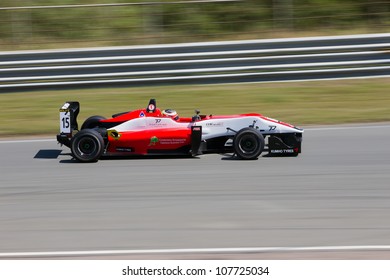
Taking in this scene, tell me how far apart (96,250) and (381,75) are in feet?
32.1

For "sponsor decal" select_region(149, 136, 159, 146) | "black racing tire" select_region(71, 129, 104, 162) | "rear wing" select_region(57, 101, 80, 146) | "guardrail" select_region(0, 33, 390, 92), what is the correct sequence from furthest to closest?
"guardrail" select_region(0, 33, 390, 92), "rear wing" select_region(57, 101, 80, 146), "sponsor decal" select_region(149, 136, 159, 146), "black racing tire" select_region(71, 129, 104, 162)

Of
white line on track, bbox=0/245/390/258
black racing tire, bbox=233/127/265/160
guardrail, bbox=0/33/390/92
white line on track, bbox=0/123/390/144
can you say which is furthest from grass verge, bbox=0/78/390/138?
white line on track, bbox=0/245/390/258

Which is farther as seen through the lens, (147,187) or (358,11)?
(358,11)

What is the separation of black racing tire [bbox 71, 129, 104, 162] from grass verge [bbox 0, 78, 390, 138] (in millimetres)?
2361

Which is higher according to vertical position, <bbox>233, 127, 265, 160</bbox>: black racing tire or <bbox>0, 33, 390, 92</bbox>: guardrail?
<bbox>0, 33, 390, 92</bbox>: guardrail

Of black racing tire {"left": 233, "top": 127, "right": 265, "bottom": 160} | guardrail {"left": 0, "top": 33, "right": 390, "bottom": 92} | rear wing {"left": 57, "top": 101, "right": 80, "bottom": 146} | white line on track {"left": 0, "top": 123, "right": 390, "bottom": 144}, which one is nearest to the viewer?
black racing tire {"left": 233, "top": 127, "right": 265, "bottom": 160}

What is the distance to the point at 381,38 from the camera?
14578 millimetres

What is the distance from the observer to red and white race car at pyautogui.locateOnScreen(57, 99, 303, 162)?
9291mm

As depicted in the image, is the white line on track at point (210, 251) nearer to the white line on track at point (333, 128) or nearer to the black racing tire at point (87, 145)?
the black racing tire at point (87, 145)

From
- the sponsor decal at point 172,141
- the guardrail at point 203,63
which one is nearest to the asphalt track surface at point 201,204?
the sponsor decal at point 172,141

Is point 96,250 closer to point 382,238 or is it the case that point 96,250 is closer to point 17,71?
point 382,238

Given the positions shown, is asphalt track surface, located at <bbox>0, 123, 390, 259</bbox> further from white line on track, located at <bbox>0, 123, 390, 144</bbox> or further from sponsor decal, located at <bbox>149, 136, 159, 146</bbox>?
white line on track, located at <bbox>0, 123, 390, 144</bbox>

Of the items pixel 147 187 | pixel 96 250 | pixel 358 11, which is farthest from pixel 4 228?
pixel 358 11

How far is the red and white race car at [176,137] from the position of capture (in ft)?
30.5
